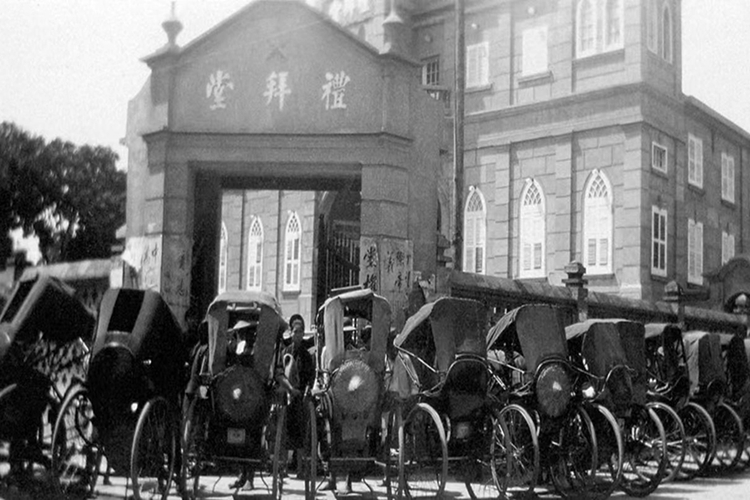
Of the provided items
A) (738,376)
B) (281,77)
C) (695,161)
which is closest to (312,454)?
(281,77)

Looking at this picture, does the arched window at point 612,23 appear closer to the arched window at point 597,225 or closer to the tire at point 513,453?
the arched window at point 597,225

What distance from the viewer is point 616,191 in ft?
88.9

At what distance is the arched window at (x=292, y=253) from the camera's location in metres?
31.8

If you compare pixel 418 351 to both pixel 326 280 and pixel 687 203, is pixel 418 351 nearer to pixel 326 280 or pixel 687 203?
pixel 326 280

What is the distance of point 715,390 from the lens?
42.4 feet

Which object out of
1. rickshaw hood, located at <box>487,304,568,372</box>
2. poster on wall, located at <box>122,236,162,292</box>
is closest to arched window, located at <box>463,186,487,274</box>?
poster on wall, located at <box>122,236,162,292</box>

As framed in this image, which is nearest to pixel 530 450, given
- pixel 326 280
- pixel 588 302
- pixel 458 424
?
pixel 458 424

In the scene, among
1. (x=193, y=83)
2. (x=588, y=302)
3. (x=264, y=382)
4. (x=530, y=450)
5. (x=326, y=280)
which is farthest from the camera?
(x=588, y=302)

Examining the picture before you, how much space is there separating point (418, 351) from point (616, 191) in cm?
1836

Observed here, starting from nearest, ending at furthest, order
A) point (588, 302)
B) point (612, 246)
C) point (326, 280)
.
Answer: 1. point (326, 280)
2. point (588, 302)
3. point (612, 246)

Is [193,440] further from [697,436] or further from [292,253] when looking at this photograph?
[292,253]

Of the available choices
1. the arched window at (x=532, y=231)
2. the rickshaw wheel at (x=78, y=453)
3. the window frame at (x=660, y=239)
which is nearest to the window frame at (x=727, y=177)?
the window frame at (x=660, y=239)

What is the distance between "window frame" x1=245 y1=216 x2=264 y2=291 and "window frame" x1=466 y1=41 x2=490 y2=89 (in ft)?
29.0

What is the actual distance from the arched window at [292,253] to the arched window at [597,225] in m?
9.52
